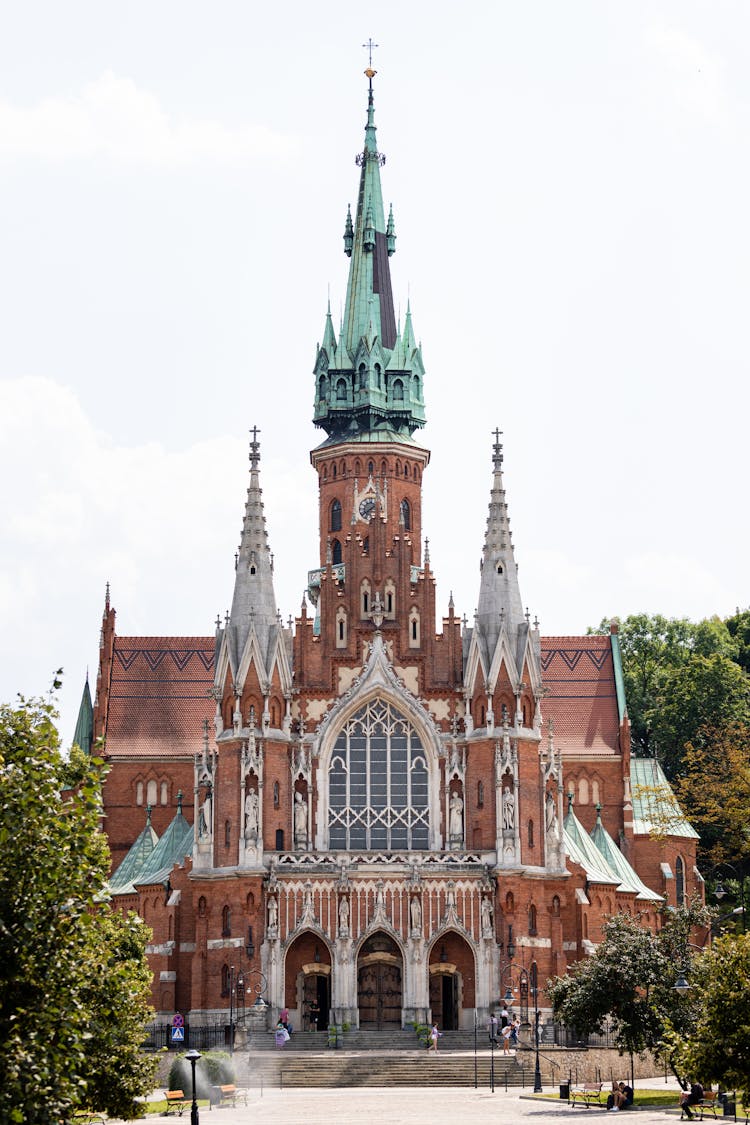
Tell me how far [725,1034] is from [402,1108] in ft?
46.7

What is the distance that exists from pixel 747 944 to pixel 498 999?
3011 centimetres

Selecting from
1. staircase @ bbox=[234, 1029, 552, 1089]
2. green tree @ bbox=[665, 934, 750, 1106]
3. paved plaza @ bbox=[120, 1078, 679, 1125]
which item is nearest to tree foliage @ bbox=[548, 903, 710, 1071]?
paved plaza @ bbox=[120, 1078, 679, 1125]

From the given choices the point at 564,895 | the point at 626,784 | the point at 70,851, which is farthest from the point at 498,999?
the point at 70,851

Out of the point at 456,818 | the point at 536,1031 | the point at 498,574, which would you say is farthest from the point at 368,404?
the point at 536,1031

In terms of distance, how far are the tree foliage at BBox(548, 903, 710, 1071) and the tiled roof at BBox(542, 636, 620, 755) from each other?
2742cm

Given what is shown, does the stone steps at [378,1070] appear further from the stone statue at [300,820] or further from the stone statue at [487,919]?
the stone statue at [300,820]

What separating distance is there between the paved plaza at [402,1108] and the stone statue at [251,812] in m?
13.1

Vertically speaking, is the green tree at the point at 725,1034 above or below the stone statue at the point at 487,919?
below

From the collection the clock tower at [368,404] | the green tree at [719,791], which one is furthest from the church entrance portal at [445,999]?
the clock tower at [368,404]

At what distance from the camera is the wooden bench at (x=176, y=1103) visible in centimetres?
5069

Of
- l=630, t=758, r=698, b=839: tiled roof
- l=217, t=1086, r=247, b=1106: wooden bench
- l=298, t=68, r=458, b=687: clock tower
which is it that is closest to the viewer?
l=217, t=1086, r=247, b=1106: wooden bench

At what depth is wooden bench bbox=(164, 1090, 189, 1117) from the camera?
5069 centimetres

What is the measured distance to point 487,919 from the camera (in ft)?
237

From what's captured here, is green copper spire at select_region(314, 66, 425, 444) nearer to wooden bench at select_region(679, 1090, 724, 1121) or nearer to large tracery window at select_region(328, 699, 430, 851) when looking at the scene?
large tracery window at select_region(328, 699, 430, 851)
